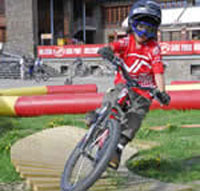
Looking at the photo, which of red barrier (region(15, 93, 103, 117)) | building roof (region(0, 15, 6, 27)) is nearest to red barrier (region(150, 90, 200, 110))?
red barrier (region(15, 93, 103, 117))

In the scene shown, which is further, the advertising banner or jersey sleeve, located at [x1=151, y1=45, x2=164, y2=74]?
the advertising banner

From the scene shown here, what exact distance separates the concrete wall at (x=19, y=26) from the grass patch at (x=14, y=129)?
Result: 2528cm

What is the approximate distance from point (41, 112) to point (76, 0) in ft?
110

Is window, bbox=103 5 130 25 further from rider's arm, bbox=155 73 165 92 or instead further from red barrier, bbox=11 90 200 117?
rider's arm, bbox=155 73 165 92

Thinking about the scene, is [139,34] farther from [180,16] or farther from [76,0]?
[76,0]

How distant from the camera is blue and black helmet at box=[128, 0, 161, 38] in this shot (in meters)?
3.52

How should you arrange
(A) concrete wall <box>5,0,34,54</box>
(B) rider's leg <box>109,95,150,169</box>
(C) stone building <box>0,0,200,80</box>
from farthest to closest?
(A) concrete wall <box>5,0,34,54</box>
(C) stone building <box>0,0,200,80</box>
(B) rider's leg <box>109,95,150,169</box>

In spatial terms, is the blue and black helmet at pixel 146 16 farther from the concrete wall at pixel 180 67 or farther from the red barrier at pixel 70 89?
the concrete wall at pixel 180 67

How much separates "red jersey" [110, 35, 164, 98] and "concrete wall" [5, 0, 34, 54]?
3004 cm

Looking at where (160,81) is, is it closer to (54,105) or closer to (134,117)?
(134,117)

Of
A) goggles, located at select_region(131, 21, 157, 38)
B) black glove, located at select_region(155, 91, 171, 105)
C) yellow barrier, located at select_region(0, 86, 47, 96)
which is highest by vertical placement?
goggles, located at select_region(131, 21, 157, 38)

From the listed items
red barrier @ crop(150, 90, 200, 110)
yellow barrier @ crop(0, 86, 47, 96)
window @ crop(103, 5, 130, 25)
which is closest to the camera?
red barrier @ crop(150, 90, 200, 110)

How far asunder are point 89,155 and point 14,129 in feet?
14.2

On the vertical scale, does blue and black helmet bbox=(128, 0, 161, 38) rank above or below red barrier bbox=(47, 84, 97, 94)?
above
